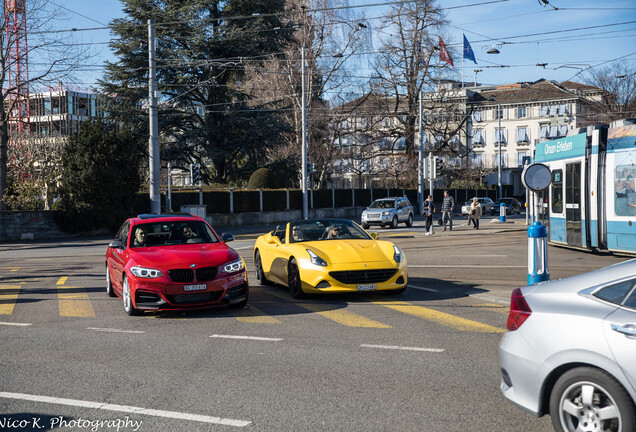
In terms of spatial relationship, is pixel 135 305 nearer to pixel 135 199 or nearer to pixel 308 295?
pixel 308 295

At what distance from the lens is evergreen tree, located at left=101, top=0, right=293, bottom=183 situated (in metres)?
42.6

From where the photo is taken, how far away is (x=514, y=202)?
60.9 m

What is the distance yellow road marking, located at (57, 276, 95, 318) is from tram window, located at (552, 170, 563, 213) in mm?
14023

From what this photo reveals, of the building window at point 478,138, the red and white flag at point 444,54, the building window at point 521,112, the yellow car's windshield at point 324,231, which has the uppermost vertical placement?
the building window at point 521,112

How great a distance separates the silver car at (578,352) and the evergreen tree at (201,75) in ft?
127

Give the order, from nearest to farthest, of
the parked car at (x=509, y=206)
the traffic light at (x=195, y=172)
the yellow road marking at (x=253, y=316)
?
the yellow road marking at (x=253, y=316)
the traffic light at (x=195, y=172)
the parked car at (x=509, y=206)

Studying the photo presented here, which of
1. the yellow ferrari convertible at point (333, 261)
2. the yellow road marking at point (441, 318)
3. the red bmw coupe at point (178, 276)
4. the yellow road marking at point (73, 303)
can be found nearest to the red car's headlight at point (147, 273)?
the red bmw coupe at point (178, 276)

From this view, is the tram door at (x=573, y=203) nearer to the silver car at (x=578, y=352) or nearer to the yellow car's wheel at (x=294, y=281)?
the yellow car's wheel at (x=294, y=281)

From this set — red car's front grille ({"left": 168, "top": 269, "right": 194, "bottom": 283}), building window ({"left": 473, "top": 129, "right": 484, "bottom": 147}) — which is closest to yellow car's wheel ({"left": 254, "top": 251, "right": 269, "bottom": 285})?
red car's front grille ({"left": 168, "top": 269, "right": 194, "bottom": 283})

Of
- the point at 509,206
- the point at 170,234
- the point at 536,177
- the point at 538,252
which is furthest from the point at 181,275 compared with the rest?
the point at 509,206

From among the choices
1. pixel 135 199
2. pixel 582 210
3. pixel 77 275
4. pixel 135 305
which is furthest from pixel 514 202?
pixel 135 305

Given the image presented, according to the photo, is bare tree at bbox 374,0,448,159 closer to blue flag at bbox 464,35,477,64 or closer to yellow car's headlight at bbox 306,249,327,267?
blue flag at bbox 464,35,477,64

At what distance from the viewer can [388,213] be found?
121 ft

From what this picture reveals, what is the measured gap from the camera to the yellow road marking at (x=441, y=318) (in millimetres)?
8836
